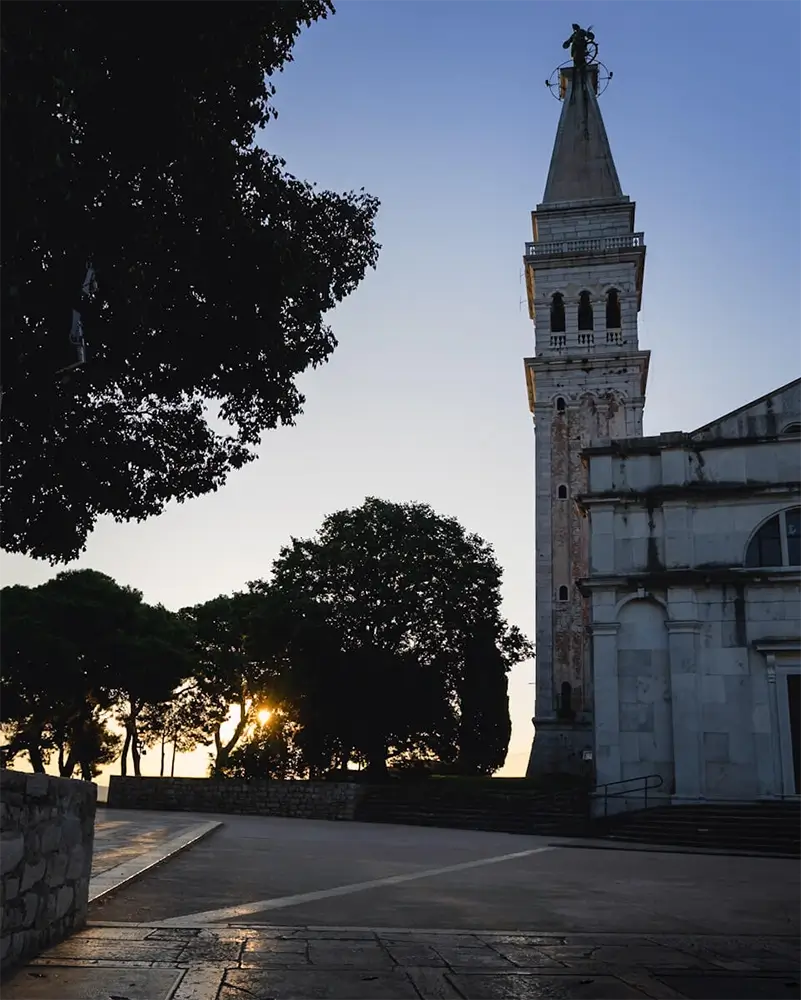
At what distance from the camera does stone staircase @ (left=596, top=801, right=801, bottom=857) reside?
23.4 meters

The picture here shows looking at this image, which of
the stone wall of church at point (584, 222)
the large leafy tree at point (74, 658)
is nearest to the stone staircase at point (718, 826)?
the large leafy tree at point (74, 658)

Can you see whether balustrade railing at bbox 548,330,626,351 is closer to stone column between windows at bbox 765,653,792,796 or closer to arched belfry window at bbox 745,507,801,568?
arched belfry window at bbox 745,507,801,568

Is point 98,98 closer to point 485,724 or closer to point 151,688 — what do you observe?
point 485,724

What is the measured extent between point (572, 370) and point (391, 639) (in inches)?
674

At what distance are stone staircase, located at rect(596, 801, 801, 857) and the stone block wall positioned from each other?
65.5 ft

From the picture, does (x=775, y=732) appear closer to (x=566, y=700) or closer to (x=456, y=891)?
(x=566, y=700)

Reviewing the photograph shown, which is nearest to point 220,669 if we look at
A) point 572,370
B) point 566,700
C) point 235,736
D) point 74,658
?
point 235,736

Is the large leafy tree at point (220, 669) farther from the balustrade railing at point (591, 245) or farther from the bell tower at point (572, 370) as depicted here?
the balustrade railing at point (591, 245)

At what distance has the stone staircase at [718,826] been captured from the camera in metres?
23.4

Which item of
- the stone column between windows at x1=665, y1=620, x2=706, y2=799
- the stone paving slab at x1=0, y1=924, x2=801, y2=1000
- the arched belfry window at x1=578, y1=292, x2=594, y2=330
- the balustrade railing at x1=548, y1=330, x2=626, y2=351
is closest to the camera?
the stone paving slab at x1=0, y1=924, x2=801, y2=1000

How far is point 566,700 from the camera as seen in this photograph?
41781 millimetres

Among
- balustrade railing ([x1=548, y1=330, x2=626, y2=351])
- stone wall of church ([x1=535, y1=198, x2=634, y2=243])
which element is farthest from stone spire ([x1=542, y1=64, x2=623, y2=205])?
balustrade railing ([x1=548, y1=330, x2=626, y2=351])

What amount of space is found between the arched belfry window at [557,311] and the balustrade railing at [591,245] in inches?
97.8

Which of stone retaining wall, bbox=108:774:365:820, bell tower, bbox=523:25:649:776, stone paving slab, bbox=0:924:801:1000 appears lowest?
stone retaining wall, bbox=108:774:365:820
